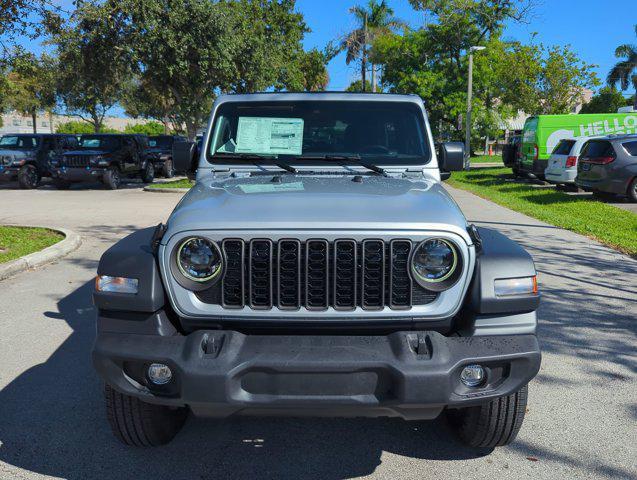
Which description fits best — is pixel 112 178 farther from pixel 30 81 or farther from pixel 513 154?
pixel 513 154

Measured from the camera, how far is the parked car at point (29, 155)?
20047mm

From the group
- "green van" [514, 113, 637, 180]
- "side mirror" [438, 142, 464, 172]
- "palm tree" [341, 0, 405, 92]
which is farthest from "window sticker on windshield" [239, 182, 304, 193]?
"palm tree" [341, 0, 405, 92]

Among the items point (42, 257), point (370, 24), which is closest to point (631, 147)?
point (42, 257)

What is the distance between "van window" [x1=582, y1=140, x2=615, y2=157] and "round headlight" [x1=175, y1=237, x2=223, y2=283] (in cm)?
1421

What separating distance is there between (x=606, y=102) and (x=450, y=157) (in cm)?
5805

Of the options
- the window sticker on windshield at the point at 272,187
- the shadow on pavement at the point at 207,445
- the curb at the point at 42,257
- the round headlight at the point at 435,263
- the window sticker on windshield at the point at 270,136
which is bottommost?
the shadow on pavement at the point at 207,445

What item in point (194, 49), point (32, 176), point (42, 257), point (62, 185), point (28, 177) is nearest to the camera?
point (42, 257)

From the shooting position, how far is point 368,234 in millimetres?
2674

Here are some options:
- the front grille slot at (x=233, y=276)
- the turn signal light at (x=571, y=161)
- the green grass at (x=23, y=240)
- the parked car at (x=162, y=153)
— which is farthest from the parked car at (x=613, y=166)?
the parked car at (x=162, y=153)

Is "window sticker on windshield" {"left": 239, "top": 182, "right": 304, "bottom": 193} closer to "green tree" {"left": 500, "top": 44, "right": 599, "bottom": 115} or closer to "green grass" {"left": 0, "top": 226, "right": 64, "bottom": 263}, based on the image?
"green grass" {"left": 0, "top": 226, "right": 64, "bottom": 263}

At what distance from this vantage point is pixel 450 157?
171 inches

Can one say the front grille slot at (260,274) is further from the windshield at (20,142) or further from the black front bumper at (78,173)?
the windshield at (20,142)

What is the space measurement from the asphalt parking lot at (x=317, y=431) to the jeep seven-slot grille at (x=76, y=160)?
14.6 m

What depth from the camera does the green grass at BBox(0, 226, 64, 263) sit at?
8097mm
